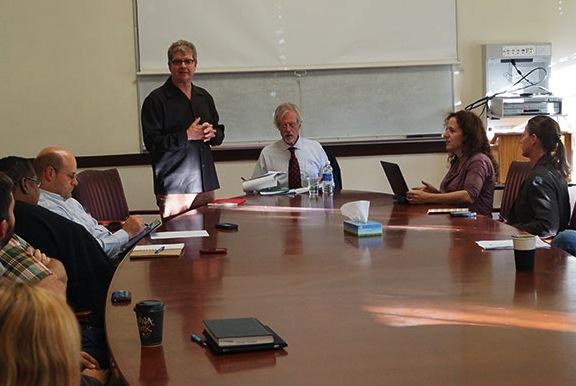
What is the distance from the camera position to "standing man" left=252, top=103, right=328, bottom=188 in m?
5.38

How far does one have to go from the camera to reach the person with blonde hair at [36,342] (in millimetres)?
1290

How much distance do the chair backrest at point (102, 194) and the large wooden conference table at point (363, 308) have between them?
175 cm

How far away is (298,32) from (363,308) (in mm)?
4236

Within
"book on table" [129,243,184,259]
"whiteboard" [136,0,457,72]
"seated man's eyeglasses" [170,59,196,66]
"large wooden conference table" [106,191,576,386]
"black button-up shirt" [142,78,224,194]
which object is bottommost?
"large wooden conference table" [106,191,576,386]

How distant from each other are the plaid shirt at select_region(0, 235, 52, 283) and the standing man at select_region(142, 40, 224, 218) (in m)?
2.16

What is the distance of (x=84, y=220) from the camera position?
12.8 ft

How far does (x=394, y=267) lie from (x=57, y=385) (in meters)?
1.74

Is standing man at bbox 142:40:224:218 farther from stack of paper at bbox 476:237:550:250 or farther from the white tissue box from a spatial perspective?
stack of paper at bbox 476:237:550:250

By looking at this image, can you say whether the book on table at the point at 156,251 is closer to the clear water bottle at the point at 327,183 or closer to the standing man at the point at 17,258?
the standing man at the point at 17,258

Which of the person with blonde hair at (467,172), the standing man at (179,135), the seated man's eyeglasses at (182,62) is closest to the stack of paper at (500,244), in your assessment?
the person with blonde hair at (467,172)

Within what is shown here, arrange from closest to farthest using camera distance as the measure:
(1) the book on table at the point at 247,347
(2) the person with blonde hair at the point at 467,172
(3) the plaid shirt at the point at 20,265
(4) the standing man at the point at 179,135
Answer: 1. (1) the book on table at the point at 247,347
2. (3) the plaid shirt at the point at 20,265
3. (2) the person with blonde hair at the point at 467,172
4. (4) the standing man at the point at 179,135

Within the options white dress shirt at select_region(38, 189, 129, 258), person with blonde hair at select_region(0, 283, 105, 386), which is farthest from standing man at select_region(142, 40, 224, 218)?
person with blonde hair at select_region(0, 283, 105, 386)

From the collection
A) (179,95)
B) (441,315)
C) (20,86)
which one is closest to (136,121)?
(20,86)

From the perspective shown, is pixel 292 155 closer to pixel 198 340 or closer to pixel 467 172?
pixel 467 172
